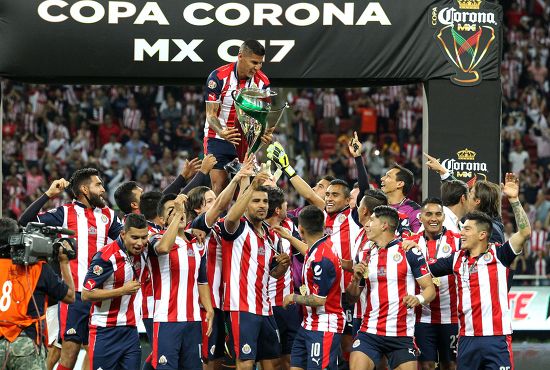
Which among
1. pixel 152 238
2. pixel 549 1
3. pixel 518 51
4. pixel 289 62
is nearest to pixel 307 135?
pixel 518 51

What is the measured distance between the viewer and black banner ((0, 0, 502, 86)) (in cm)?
1220

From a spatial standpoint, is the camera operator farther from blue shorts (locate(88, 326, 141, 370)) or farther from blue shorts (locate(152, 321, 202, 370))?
blue shorts (locate(152, 321, 202, 370))

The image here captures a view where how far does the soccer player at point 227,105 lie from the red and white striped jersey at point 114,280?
5.19ft

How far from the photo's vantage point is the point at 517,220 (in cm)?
942

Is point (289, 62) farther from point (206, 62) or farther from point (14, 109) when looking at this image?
point (14, 109)

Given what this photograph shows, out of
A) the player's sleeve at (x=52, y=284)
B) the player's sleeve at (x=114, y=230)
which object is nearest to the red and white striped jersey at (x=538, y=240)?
the player's sleeve at (x=114, y=230)

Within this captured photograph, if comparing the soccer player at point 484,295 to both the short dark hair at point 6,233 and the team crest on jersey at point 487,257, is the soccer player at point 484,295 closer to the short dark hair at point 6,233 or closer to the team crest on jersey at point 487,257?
the team crest on jersey at point 487,257

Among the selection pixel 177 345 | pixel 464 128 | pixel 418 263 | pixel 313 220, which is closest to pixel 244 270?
pixel 313 220

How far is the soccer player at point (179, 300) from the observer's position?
9.57 meters

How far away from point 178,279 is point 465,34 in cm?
477

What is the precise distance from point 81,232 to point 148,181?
948cm

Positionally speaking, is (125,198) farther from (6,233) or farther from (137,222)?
(6,233)

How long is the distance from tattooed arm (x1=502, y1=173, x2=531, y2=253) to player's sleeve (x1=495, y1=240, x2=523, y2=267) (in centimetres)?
6

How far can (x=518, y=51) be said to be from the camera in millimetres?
24203
